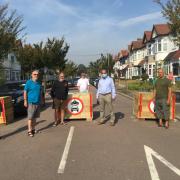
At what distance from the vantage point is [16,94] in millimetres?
16375

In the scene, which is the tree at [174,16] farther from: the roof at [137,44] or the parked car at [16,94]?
the roof at [137,44]

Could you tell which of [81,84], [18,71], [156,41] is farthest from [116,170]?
[18,71]

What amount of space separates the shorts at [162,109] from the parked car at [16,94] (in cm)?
593

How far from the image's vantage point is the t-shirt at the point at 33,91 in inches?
430

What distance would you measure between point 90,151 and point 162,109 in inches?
175

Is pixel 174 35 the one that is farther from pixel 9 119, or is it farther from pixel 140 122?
pixel 9 119

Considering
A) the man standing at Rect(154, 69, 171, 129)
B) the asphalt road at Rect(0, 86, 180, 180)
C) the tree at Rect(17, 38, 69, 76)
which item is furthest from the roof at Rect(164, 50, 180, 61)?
the asphalt road at Rect(0, 86, 180, 180)

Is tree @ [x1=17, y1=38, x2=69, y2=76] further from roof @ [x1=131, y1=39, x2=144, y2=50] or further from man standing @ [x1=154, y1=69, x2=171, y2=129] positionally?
man standing @ [x1=154, y1=69, x2=171, y2=129]

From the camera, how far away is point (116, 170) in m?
6.98

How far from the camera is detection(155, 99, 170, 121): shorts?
1215 centimetres

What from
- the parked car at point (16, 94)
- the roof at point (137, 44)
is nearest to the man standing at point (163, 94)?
the parked car at point (16, 94)

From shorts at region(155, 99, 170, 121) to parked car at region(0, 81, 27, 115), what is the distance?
19.5 ft

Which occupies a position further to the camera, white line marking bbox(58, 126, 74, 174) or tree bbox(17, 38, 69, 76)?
tree bbox(17, 38, 69, 76)

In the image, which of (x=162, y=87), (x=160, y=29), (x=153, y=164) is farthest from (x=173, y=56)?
(x=153, y=164)
